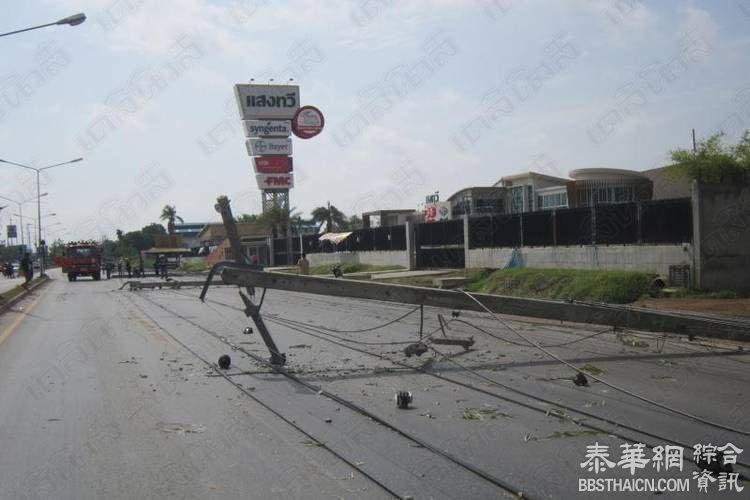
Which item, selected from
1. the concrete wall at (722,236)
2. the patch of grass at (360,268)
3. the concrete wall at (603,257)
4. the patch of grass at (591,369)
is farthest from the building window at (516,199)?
the patch of grass at (591,369)

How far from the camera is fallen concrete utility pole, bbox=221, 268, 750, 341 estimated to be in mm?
9984

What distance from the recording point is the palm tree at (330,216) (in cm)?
10562

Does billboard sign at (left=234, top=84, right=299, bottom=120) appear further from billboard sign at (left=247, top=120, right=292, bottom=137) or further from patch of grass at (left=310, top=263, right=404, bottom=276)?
patch of grass at (left=310, top=263, right=404, bottom=276)

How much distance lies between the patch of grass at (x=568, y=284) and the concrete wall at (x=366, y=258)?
12083 millimetres

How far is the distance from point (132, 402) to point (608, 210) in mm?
18500

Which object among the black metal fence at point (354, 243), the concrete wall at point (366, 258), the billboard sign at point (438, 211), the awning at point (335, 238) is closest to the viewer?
the concrete wall at point (366, 258)

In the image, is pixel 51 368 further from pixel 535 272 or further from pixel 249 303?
pixel 535 272

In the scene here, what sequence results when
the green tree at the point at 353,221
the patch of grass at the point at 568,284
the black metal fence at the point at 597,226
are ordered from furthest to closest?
the green tree at the point at 353,221 → the black metal fence at the point at 597,226 → the patch of grass at the point at 568,284

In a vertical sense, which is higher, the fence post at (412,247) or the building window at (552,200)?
the building window at (552,200)

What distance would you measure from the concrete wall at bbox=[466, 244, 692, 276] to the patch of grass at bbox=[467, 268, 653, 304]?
0.59 meters

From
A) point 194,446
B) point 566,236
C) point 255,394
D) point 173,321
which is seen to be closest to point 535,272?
point 566,236

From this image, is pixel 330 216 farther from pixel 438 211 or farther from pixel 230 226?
pixel 230 226

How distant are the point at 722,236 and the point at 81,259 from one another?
4848 cm

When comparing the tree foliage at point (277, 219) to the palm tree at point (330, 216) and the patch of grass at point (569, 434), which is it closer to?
the palm tree at point (330, 216)
